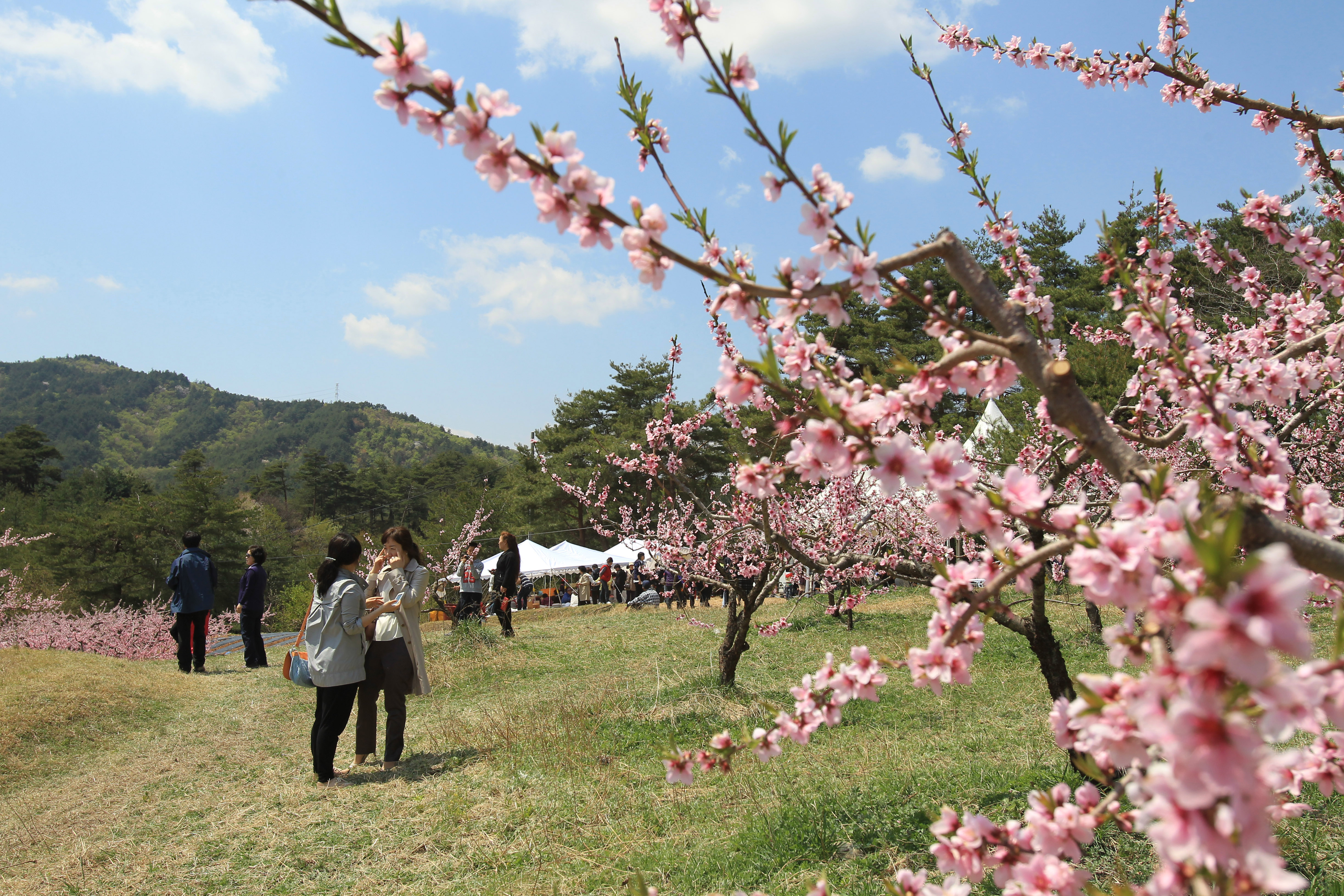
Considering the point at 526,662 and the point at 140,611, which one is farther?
the point at 140,611

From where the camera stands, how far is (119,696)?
7.14 meters

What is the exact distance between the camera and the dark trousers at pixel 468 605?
37.0 feet

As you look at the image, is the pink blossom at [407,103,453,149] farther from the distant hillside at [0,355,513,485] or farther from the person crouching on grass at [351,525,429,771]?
the distant hillside at [0,355,513,485]

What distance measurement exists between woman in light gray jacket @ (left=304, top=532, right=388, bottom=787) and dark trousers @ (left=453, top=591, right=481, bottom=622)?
252 inches

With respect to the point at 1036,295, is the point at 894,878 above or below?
below

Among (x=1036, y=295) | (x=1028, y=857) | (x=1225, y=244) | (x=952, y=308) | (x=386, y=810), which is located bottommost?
(x=386, y=810)

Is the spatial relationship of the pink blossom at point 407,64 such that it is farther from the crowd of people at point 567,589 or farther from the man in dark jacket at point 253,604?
the man in dark jacket at point 253,604

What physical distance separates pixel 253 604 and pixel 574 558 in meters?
15.5

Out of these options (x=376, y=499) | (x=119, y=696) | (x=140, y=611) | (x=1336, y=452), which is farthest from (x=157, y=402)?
(x=1336, y=452)

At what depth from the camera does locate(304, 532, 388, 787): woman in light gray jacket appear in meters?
4.72

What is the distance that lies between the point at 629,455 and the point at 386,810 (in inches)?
1125

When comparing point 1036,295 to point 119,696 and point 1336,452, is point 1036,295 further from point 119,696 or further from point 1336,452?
point 119,696

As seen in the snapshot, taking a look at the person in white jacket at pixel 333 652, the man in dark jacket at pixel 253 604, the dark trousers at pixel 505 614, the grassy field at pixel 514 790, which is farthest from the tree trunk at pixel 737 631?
the man in dark jacket at pixel 253 604

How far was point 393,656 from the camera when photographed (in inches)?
204
